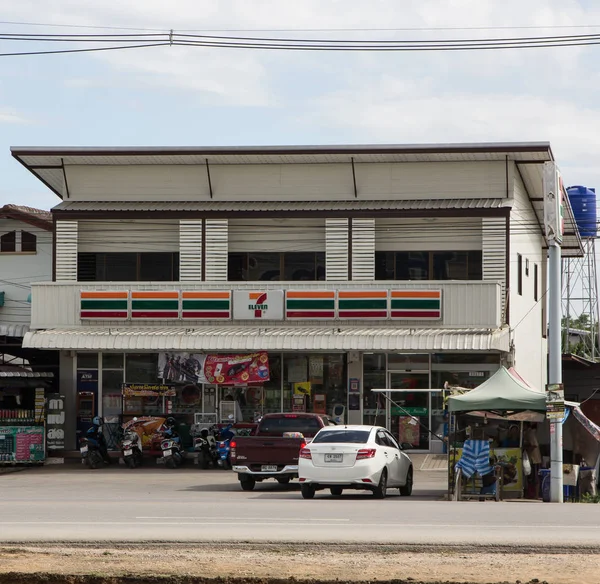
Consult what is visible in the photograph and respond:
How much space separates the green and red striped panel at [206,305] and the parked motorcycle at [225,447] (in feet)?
12.3

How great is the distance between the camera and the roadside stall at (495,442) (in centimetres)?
2256

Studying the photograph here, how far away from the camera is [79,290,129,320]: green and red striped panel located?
3388cm

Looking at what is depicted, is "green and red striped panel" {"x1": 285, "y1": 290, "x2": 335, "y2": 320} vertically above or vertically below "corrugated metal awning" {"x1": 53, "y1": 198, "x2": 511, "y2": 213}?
below

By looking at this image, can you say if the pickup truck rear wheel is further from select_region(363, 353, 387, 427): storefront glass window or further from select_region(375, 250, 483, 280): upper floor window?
select_region(375, 250, 483, 280): upper floor window

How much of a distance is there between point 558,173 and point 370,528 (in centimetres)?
1093

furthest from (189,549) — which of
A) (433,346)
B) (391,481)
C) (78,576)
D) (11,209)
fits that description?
(11,209)

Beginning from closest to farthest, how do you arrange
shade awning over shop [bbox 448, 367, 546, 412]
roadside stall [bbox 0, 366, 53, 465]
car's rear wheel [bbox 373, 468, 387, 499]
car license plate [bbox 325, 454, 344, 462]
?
car license plate [bbox 325, 454, 344, 462] → car's rear wheel [bbox 373, 468, 387, 499] → shade awning over shop [bbox 448, 367, 546, 412] → roadside stall [bbox 0, 366, 53, 465]

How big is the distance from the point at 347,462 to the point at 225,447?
9.57m

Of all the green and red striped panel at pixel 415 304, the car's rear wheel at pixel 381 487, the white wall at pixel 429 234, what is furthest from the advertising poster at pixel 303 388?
the car's rear wheel at pixel 381 487

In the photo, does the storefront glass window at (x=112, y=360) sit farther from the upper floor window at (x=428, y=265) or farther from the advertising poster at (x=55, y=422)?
the upper floor window at (x=428, y=265)

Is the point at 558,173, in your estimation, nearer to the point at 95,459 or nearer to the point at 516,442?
the point at 516,442

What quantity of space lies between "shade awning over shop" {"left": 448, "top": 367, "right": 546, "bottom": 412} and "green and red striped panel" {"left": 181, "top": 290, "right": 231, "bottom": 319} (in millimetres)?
11701

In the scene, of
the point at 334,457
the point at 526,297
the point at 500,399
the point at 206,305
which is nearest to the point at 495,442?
the point at 500,399

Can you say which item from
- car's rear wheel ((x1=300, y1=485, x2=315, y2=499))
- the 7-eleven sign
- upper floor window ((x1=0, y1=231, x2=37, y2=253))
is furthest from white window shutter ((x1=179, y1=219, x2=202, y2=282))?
car's rear wheel ((x1=300, y1=485, x2=315, y2=499))
